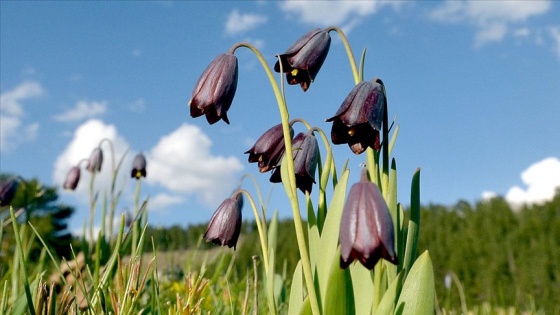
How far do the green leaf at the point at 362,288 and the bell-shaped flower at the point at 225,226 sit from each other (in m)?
0.38

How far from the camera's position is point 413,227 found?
185 cm

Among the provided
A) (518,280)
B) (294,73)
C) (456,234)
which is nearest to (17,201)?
(456,234)

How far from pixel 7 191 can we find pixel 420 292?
312 centimetres

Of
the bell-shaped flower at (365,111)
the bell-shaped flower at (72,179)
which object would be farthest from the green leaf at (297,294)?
the bell-shaped flower at (72,179)

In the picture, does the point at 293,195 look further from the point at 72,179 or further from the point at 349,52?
the point at 72,179

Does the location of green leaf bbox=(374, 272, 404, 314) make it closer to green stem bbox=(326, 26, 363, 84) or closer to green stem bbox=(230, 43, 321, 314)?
green stem bbox=(230, 43, 321, 314)

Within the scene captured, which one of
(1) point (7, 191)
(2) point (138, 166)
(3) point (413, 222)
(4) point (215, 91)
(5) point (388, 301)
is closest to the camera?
(5) point (388, 301)

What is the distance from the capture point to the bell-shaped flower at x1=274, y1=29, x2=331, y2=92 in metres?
1.81

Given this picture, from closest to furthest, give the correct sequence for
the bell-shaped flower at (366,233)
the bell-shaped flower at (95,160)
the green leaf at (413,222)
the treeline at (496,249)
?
the bell-shaped flower at (366,233), the green leaf at (413,222), the bell-shaped flower at (95,160), the treeline at (496,249)

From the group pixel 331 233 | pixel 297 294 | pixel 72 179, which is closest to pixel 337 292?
pixel 331 233

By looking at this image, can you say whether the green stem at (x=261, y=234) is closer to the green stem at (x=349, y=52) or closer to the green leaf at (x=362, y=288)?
the green leaf at (x=362, y=288)

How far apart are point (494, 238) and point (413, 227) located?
761cm

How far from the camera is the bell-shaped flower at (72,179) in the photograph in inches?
190

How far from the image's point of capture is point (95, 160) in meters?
4.77
